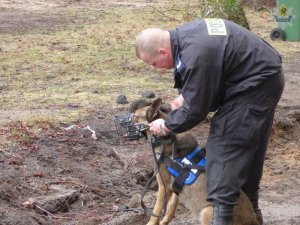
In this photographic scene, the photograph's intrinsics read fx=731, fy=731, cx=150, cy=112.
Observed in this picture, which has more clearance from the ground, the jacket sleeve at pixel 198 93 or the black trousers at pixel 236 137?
the jacket sleeve at pixel 198 93

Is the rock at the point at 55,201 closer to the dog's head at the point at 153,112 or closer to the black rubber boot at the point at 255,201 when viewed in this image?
the dog's head at the point at 153,112

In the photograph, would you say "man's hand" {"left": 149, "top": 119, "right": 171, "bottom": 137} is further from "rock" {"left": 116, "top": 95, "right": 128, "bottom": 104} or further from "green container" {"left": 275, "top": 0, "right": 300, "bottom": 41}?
"green container" {"left": 275, "top": 0, "right": 300, "bottom": 41}

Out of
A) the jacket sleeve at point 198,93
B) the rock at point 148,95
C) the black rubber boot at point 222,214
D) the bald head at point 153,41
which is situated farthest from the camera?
the rock at point 148,95

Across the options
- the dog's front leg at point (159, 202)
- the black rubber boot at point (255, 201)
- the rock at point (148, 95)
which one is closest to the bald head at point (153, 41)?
the dog's front leg at point (159, 202)

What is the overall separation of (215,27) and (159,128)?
2.85 ft

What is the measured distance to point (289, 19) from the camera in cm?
1586

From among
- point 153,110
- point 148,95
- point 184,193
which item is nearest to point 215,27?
point 153,110

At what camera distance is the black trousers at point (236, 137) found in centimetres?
523

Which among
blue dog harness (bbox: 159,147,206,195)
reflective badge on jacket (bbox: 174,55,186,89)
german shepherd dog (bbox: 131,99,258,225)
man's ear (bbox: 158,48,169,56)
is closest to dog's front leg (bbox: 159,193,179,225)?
german shepherd dog (bbox: 131,99,258,225)

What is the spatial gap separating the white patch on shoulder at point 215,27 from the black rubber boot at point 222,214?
1263mm

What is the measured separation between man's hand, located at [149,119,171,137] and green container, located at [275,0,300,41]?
10.8 m

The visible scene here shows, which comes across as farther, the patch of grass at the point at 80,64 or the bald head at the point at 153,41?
the patch of grass at the point at 80,64

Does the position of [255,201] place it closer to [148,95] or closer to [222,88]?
[222,88]

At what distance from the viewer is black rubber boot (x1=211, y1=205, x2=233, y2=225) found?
5352 millimetres
